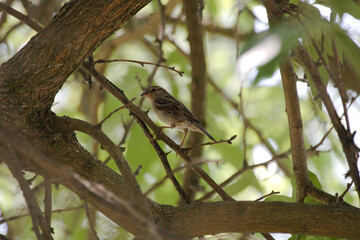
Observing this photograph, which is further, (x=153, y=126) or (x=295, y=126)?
(x=295, y=126)

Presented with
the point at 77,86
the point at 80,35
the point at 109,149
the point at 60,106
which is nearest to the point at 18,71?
the point at 80,35

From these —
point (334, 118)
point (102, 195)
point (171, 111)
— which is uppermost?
point (171, 111)

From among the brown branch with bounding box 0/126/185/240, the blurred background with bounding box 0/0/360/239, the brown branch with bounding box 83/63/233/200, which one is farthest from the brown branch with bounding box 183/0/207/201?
the brown branch with bounding box 0/126/185/240

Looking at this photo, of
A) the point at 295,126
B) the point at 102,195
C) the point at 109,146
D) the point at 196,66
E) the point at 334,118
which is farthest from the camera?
the point at 196,66

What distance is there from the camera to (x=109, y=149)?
2.70m

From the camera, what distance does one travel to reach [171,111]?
17.0 ft

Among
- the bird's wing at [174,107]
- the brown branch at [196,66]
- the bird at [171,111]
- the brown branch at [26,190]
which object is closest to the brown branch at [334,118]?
the brown branch at [26,190]

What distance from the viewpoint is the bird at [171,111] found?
4824 millimetres

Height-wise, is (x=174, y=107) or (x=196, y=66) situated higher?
(x=196, y=66)

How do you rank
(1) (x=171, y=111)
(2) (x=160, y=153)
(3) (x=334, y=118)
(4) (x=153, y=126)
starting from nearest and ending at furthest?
(3) (x=334, y=118)
(4) (x=153, y=126)
(2) (x=160, y=153)
(1) (x=171, y=111)

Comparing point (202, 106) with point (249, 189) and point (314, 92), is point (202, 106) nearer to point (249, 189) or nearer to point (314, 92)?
point (249, 189)

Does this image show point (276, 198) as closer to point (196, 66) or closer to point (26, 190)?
point (26, 190)

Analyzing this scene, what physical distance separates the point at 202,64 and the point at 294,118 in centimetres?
203

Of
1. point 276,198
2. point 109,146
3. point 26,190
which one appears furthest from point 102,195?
point 276,198
